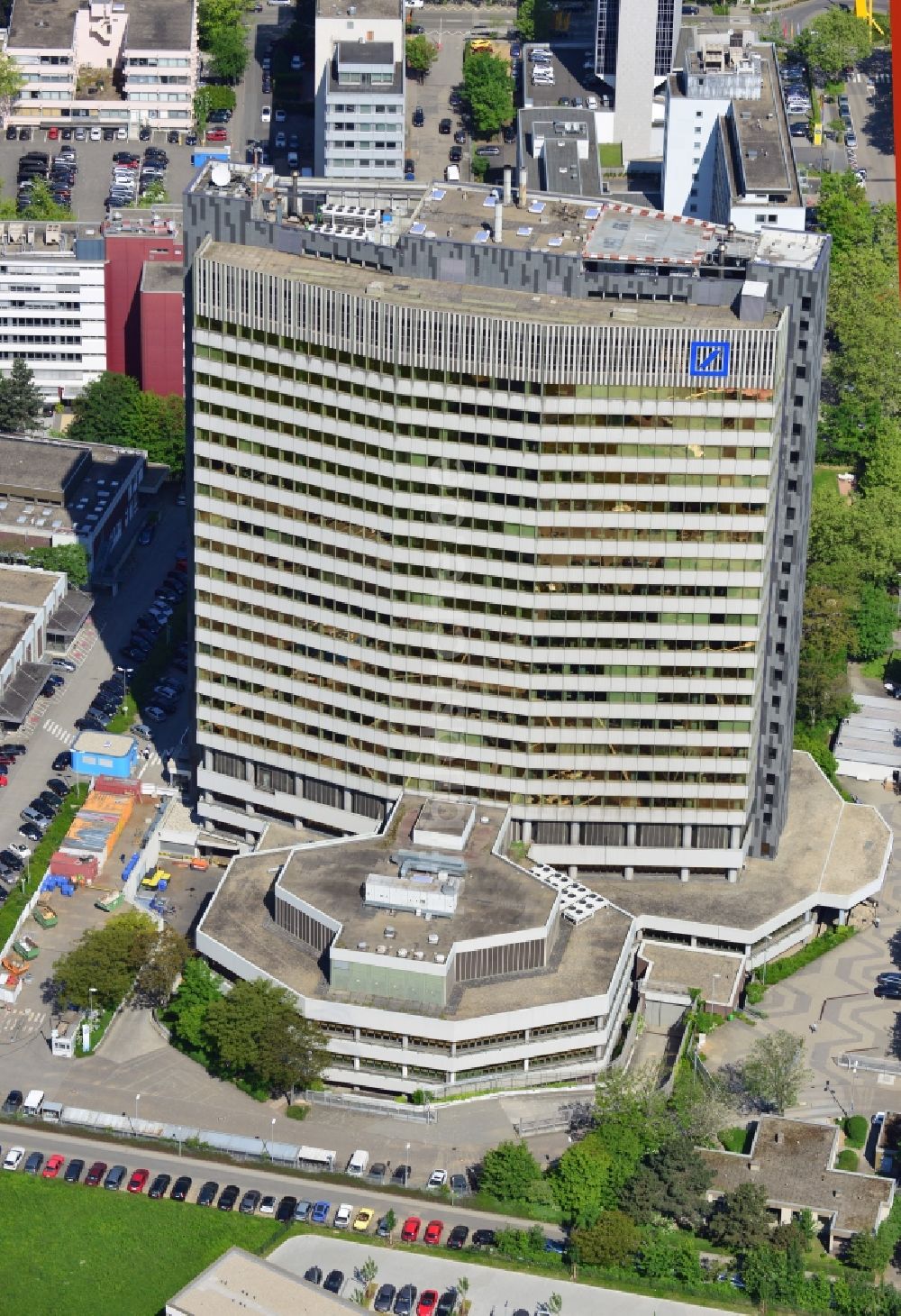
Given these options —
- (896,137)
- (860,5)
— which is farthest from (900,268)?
(860,5)

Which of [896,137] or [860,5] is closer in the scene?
[896,137]

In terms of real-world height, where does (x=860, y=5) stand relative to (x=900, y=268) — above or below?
above

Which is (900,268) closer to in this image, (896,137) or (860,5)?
(896,137)

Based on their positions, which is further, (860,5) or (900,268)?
(860,5)
